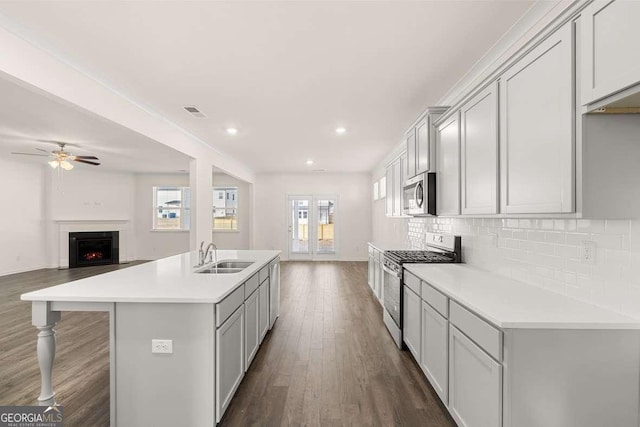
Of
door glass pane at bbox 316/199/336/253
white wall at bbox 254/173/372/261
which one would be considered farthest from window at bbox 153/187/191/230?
door glass pane at bbox 316/199/336/253

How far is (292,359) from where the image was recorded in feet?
9.55

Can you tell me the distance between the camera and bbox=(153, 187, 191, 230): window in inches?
360

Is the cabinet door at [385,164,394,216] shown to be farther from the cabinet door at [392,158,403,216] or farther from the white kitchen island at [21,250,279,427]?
the white kitchen island at [21,250,279,427]

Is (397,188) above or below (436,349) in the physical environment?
above

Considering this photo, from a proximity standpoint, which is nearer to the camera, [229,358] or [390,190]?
[229,358]

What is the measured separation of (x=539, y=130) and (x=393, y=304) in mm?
2233

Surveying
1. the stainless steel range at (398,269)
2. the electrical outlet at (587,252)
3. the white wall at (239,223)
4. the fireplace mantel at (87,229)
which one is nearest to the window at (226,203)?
the white wall at (239,223)

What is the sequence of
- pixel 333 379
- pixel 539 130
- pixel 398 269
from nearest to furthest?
pixel 539 130 → pixel 333 379 → pixel 398 269

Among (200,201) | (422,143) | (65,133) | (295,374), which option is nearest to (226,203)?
(200,201)

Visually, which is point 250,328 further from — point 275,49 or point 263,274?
point 275,49

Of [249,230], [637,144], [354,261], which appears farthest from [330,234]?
[637,144]

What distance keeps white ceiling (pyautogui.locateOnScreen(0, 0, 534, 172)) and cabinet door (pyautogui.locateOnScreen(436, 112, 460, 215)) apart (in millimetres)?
564

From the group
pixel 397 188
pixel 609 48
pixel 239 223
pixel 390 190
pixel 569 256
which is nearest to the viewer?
pixel 609 48

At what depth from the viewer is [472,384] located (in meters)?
1.68
